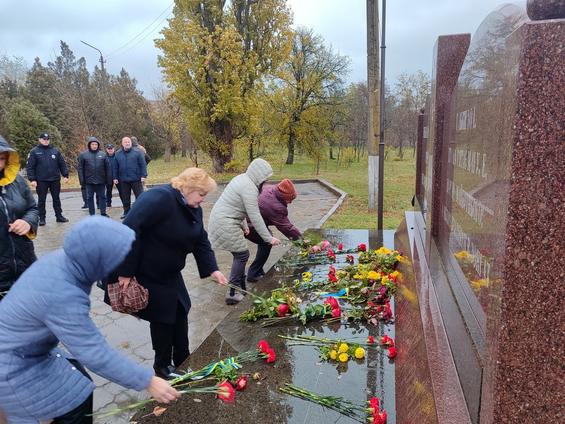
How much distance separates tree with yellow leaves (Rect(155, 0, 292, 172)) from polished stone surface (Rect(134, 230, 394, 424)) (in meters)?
16.9

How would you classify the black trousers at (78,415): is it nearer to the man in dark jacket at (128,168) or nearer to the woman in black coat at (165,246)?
the woman in black coat at (165,246)

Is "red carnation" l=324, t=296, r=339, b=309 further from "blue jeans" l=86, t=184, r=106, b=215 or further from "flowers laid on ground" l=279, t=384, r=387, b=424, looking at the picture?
"blue jeans" l=86, t=184, r=106, b=215

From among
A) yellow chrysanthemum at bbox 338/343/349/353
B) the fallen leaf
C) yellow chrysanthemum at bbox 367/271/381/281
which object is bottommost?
the fallen leaf

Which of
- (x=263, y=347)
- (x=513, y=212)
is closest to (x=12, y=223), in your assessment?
(x=263, y=347)

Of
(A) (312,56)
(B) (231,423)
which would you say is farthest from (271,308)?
(A) (312,56)

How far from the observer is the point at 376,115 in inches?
395

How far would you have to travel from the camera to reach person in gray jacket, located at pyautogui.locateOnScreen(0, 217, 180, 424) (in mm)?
1695

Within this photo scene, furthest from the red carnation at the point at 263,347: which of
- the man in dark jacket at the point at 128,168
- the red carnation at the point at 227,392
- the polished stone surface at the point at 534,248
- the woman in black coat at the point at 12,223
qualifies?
the man in dark jacket at the point at 128,168

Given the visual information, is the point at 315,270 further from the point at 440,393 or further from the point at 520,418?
the point at 520,418

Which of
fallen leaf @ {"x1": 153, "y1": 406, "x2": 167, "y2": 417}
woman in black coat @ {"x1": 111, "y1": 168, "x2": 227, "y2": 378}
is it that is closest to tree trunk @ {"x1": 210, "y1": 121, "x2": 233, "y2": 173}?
woman in black coat @ {"x1": 111, "y1": 168, "x2": 227, "y2": 378}

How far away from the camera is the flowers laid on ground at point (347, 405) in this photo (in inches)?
86.6

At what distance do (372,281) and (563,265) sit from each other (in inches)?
103

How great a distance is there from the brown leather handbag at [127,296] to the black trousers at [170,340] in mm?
270

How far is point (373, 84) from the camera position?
32.5 ft
